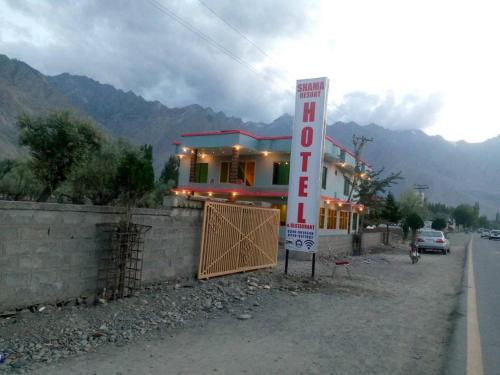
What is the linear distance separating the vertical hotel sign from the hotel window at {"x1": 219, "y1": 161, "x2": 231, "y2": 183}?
16.9 meters

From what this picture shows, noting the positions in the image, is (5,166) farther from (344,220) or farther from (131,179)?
(131,179)

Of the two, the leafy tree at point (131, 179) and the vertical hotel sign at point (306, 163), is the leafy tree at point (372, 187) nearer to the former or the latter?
the vertical hotel sign at point (306, 163)

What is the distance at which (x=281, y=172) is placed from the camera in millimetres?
26422

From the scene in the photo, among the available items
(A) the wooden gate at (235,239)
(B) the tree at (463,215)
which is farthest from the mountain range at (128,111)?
(A) the wooden gate at (235,239)

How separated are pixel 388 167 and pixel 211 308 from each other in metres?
204

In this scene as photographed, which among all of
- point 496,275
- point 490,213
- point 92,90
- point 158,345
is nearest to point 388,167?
point 490,213

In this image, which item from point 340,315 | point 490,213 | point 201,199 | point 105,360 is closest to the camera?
point 105,360

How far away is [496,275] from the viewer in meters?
14.7

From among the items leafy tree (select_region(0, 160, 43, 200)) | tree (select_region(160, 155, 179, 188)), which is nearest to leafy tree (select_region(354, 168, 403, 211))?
leafy tree (select_region(0, 160, 43, 200))

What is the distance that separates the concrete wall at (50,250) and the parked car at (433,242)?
21.8m

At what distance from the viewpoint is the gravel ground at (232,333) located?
4.66 metres

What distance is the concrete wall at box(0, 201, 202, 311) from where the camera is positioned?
5.70 meters

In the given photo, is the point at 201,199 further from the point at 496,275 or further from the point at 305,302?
the point at 496,275

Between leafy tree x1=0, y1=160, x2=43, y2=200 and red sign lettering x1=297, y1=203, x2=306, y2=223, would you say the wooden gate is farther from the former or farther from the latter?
leafy tree x1=0, y1=160, x2=43, y2=200
